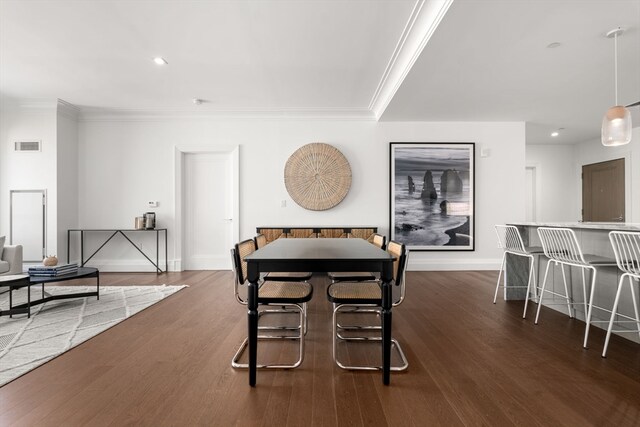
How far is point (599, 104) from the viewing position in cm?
465

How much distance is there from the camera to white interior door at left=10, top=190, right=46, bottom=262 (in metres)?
4.96

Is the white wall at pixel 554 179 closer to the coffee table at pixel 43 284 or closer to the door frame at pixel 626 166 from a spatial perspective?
the door frame at pixel 626 166

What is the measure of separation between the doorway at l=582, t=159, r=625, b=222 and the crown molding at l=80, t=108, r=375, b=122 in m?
5.34

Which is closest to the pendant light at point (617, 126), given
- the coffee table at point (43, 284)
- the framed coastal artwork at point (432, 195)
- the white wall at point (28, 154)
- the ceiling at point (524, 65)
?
the ceiling at point (524, 65)

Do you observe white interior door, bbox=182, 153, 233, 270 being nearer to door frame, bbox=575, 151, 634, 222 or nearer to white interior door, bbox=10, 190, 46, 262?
white interior door, bbox=10, 190, 46, 262

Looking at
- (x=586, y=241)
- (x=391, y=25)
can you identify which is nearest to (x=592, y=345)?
(x=586, y=241)

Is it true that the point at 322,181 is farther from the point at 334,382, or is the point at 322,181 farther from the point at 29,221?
the point at 29,221

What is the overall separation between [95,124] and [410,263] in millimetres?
5871

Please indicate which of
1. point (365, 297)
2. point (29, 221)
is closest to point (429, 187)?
point (365, 297)

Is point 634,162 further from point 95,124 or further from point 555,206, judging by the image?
point 95,124

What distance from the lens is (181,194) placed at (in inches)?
213

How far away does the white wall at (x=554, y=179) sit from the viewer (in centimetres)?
738

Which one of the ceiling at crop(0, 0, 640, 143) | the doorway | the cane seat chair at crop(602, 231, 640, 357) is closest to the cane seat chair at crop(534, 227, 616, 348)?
the cane seat chair at crop(602, 231, 640, 357)

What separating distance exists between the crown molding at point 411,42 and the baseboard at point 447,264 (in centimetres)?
267
